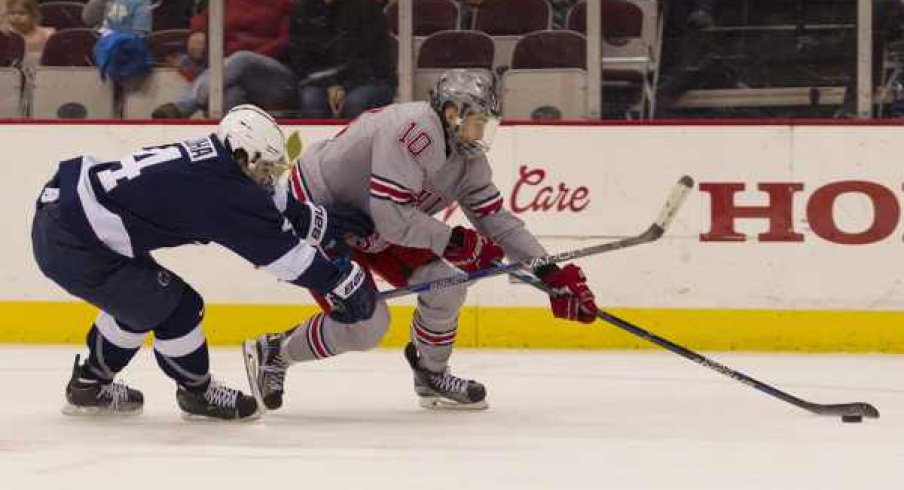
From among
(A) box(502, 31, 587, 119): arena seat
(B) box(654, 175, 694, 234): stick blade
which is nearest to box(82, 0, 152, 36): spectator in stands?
(A) box(502, 31, 587, 119): arena seat

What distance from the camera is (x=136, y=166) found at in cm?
424

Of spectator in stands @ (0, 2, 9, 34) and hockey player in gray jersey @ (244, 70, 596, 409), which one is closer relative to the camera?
hockey player in gray jersey @ (244, 70, 596, 409)

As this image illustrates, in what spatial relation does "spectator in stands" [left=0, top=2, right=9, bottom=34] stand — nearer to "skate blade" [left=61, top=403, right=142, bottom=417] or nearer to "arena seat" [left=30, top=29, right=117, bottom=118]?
"arena seat" [left=30, top=29, right=117, bottom=118]

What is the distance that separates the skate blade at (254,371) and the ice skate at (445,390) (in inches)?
18.6

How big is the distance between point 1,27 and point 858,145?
10.2ft

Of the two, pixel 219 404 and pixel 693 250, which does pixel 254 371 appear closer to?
pixel 219 404

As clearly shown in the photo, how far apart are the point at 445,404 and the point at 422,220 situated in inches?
24.0

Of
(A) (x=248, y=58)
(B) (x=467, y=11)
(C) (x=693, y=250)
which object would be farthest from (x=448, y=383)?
(A) (x=248, y=58)

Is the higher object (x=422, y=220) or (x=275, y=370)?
(x=422, y=220)

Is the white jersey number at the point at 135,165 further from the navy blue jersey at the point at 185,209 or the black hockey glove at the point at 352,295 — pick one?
the black hockey glove at the point at 352,295

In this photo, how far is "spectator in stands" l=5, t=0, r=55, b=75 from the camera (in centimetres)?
666

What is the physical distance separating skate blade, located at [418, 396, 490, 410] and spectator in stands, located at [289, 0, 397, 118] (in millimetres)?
1836

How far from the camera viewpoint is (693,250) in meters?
6.25

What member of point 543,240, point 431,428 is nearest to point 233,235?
point 431,428
